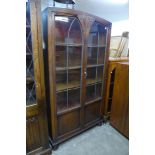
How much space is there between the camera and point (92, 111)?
2.10 metres

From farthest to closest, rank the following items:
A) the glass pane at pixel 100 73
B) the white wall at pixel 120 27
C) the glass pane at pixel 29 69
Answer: the white wall at pixel 120 27, the glass pane at pixel 100 73, the glass pane at pixel 29 69

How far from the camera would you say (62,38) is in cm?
155

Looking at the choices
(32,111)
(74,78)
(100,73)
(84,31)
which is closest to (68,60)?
(74,78)

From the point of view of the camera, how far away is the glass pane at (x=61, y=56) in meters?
1.57

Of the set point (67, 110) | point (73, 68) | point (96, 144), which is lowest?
point (96, 144)

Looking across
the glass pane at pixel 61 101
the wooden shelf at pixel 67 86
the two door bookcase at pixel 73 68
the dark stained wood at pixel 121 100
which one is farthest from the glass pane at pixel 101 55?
the glass pane at pixel 61 101

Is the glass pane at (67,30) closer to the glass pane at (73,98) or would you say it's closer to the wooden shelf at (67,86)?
the wooden shelf at (67,86)

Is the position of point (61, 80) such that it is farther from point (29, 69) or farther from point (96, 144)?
point (96, 144)

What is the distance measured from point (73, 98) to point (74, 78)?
0.30 metres

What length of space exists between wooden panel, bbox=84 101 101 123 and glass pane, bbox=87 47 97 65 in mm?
674
